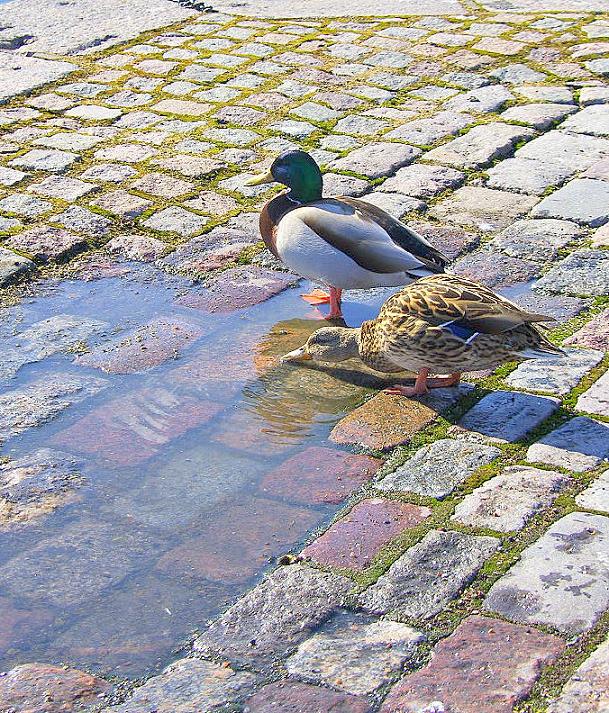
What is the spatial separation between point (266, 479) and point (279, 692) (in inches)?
50.7

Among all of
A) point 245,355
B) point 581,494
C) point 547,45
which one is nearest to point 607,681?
point 581,494

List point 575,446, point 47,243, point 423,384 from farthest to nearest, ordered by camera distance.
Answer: point 47,243 < point 423,384 < point 575,446

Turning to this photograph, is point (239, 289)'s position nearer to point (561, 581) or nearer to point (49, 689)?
point (561, 581)

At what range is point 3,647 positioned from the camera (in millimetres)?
3443

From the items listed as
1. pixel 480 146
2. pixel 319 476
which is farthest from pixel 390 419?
pixel 480 146

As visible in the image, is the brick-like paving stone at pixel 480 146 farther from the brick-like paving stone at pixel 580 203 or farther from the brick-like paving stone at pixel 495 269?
the brick-like paving stone at pixel 495 269

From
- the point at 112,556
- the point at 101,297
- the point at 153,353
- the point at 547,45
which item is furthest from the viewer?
the point at 547,45

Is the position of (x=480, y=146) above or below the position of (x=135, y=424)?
above

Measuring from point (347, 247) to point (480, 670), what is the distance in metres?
2.82

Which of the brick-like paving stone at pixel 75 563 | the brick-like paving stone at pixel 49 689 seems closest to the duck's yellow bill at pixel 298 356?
the brick-like paving stone at pixel 75 563

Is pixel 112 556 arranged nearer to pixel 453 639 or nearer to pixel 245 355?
pixel 453 639

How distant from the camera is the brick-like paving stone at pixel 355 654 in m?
3.15

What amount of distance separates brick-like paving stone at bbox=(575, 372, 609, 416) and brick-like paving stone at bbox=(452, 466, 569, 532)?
56 centimetres

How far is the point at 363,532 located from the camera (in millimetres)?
3879
